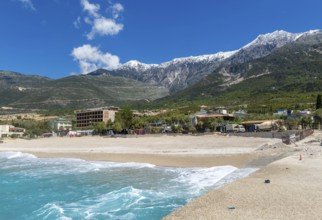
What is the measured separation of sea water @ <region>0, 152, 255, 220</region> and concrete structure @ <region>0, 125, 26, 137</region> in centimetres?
10182

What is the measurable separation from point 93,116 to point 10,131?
117 feet

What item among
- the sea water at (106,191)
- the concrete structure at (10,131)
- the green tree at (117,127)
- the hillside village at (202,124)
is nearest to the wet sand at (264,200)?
the sea water at (106,191)

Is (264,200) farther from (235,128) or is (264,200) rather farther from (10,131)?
(10,131)

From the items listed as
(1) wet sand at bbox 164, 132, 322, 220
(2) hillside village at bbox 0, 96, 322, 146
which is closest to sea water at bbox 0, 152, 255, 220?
(1) wet sand at bbox 164, 132, 322, 220

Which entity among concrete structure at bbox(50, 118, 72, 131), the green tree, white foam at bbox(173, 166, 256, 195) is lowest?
white foam at bbox(173, 166, 256, 195)

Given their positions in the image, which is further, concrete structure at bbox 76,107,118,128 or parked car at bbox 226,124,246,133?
concrete structure at bbox 76,107,118,128

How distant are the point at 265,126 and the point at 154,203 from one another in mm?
55938

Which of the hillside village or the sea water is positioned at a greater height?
the hillside village

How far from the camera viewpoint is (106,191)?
68.9 ft

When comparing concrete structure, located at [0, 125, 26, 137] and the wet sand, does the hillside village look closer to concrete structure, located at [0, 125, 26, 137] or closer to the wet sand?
concrete structure, located at [0, 125, 26, 137]

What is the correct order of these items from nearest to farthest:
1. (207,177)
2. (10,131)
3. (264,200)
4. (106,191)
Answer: (264,200), (106,191), (207,177), (10,131)

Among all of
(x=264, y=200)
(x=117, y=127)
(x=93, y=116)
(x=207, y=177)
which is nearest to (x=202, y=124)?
(x=117, y=127)

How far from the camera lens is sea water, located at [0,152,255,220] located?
16.2m

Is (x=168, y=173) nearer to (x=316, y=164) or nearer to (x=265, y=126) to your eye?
(x=316, y=164)
